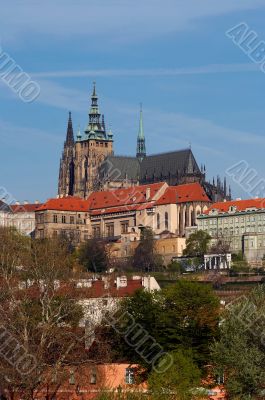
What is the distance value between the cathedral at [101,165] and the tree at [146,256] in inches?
989

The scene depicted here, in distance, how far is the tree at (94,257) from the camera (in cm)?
12734

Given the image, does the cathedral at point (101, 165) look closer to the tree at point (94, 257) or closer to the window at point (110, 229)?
the window at point (110, 229)

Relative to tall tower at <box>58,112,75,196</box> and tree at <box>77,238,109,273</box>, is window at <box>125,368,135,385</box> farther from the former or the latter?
tall tower at <box>58,112,75,196</box>

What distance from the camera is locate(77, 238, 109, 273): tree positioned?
127344 mm

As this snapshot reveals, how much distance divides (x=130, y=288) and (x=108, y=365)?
1722 cm

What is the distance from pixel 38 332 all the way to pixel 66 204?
116 meters

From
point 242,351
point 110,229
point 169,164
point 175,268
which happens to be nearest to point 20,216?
point 110,229

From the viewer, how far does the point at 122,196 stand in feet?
522

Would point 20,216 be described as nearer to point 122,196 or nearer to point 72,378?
point 122,196

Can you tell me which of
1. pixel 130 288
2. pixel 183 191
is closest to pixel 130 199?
pixel 183 191

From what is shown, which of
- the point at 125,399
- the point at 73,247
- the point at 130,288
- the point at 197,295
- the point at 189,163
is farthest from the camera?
the point at 189,163

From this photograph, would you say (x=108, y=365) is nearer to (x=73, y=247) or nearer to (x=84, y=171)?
(x=73, y=247)

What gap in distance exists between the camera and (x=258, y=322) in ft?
142

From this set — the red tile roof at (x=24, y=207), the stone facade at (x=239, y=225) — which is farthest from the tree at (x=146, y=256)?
the red tile roof at (x=24, y=207)
